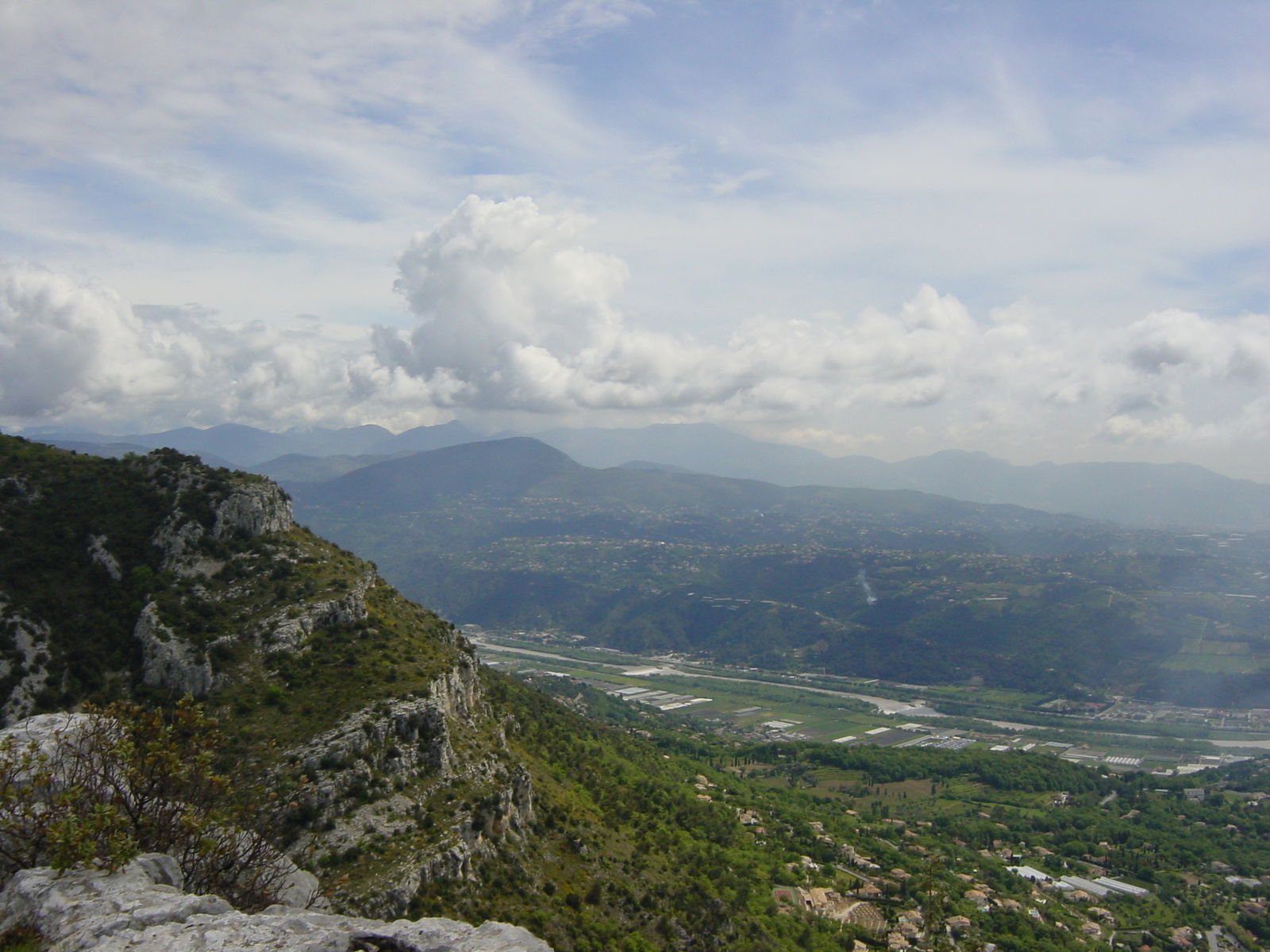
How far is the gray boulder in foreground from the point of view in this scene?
14344 mm

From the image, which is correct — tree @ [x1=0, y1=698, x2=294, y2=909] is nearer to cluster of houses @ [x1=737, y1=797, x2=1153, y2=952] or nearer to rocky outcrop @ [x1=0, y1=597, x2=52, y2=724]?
rocky outcrop @ [x1=0, y1=597, x2=52, y2=724]

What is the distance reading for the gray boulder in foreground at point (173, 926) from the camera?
14.3m

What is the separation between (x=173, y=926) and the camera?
14656 millimetres

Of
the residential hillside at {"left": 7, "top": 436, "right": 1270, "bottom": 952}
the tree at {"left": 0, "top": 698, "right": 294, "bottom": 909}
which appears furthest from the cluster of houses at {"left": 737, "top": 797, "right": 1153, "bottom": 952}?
the tree at {"left": 0, "top": 698, "right": 294, "bottom": 909}

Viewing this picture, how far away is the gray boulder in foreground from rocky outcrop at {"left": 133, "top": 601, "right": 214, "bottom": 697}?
91.0ft

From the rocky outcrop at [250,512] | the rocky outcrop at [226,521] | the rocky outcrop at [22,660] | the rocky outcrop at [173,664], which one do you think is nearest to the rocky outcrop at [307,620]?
the rocky outcrop at [173,664]

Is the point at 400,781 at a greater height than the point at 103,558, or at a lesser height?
lesser

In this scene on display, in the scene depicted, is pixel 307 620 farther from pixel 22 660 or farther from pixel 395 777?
pixel 22 660

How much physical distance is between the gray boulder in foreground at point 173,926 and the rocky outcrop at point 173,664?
27.7 meters

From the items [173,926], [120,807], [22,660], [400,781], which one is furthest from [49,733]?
[22,660]

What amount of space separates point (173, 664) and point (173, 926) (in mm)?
32361

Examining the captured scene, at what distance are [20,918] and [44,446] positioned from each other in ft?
194

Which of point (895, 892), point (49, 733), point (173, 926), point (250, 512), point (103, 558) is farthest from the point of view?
point (895, 892)

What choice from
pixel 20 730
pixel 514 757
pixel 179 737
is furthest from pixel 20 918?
pixel 514 757
